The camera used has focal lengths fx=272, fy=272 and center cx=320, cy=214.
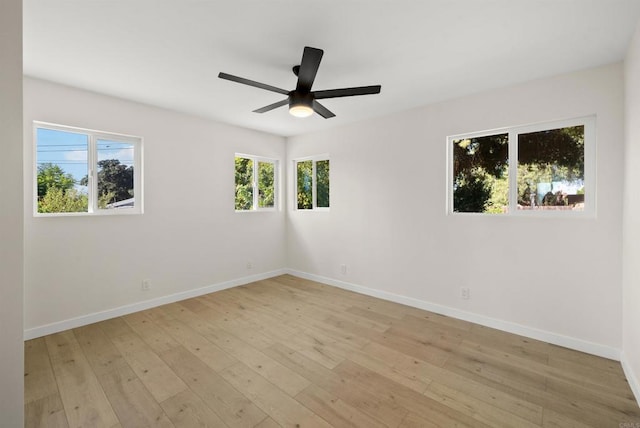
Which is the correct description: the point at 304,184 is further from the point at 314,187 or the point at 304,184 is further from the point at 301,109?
the point at 301,109

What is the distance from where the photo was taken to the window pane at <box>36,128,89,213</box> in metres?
2.76

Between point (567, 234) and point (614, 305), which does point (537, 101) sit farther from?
point (614, 305)

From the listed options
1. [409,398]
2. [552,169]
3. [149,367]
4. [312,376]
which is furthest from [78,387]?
[552,169]

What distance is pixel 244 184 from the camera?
453cm

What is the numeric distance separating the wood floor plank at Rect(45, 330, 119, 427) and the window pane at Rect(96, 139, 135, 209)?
4.91 feet

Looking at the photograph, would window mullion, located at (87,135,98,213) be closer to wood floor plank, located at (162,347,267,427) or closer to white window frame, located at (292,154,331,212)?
wood floor plank, located at (162,347,267,427)

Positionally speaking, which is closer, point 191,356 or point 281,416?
point 281,416

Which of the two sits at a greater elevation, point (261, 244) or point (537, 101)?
point (537, 101)

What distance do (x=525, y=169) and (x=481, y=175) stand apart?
401 mm

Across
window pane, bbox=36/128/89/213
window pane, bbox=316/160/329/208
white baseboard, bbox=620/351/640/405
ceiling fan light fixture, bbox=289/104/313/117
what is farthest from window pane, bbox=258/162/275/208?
white baseboard, bbox=620/351/640/405

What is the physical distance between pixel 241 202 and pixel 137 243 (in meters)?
1.60

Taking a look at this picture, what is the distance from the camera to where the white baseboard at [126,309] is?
2.71m

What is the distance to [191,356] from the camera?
2.36 m

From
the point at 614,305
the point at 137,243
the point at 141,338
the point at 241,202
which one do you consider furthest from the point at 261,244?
the point at 614,305
